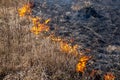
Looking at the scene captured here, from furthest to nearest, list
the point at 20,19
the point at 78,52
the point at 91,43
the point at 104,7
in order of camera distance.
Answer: the point at 104,7
the point at 20,19
the point at 91,43
the point at 78,52

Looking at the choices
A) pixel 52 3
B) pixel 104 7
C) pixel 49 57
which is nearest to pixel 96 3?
pixel 104 7

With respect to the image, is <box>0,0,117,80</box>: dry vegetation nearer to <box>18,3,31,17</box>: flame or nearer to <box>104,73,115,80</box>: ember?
<box>104,73,115,80</box>: ember

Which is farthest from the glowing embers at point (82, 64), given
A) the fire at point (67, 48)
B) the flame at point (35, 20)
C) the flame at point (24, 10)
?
the flame at point (24, 10)

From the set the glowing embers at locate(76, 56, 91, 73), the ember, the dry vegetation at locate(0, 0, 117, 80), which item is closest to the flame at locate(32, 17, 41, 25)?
the dry vegetation at locate(0, 0, 117, 80)

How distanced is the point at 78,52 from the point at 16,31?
1890mm

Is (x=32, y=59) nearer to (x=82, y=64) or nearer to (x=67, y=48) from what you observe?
(x=67, y=48)

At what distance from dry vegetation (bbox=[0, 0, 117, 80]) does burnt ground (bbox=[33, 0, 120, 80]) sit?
0.63 meters

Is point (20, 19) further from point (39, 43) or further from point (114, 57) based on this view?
point (114, 57)

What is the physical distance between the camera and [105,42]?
8203mm

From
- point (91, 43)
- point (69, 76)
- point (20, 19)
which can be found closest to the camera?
point (69, 76)

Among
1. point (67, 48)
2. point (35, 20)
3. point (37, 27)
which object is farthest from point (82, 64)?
point (35, 20)

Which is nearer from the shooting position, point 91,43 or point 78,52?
point 78,52

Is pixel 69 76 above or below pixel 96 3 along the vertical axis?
below

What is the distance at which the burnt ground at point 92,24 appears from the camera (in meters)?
7.47
